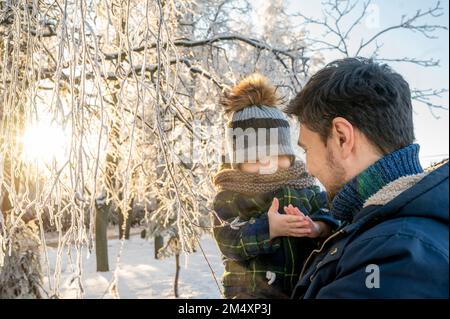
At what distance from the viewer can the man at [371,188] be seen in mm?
743

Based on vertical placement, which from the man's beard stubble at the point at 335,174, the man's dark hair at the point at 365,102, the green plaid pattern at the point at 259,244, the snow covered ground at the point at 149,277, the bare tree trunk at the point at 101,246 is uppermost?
the man's dark hair at the point at 365,102

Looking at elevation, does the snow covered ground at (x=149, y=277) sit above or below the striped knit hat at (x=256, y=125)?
below

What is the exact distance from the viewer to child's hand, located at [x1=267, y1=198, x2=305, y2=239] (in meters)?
1.42

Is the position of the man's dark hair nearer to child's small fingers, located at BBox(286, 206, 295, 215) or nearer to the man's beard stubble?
the man's beard stubble

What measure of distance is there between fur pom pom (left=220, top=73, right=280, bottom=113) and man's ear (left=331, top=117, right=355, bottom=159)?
2.59 feet

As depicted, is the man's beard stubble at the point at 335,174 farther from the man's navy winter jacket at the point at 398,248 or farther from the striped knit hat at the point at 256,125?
the striped knit hat at the point at 256,125

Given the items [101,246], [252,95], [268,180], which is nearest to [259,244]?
[268,180]

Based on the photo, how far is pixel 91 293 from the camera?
9.36m

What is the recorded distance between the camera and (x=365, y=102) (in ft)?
3.44

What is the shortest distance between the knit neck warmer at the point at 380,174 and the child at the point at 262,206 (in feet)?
1.21

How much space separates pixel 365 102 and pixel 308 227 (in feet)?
1.80

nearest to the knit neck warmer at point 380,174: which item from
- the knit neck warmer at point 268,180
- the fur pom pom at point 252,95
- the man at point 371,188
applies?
the man at point 371,188
